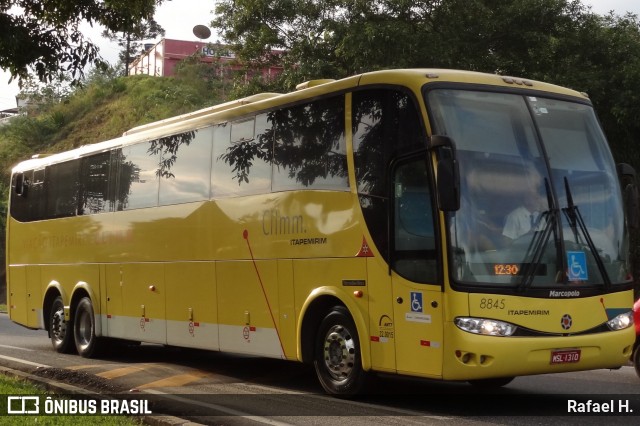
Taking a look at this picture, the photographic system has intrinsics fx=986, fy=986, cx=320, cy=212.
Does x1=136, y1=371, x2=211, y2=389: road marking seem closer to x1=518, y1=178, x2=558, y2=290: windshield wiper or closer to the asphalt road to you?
the asphalt road

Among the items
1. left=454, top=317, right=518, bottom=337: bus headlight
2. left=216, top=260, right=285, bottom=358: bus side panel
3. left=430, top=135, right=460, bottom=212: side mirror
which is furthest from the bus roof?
left=454, top=317, right=518, bottom=337: bus headlight

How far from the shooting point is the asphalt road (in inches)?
368

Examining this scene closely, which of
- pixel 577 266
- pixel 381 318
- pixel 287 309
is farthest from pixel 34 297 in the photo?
pixel 577 266

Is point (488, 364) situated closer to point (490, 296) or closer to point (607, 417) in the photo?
point (490, 296)

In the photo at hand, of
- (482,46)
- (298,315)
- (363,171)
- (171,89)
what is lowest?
(298,315)

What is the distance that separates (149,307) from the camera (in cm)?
1481

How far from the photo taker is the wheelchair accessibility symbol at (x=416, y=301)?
9427 millimetres

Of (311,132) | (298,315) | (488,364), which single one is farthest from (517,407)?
(311,132)

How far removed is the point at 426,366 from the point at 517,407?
1320mm

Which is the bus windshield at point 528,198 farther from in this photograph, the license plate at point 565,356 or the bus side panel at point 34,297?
the bus side panel at point 34,297

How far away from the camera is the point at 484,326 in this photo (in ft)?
29.6

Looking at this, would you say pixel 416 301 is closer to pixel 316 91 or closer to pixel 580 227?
pixel 580 227

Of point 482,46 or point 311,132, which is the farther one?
point 482,46

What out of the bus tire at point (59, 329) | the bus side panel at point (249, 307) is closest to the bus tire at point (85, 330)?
the bus tire at point (59, 329)
